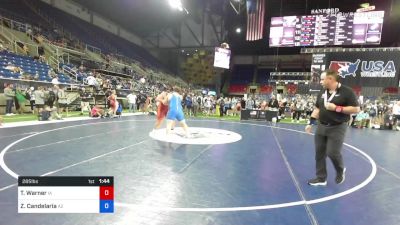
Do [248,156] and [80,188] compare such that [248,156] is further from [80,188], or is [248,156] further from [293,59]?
[293,59]

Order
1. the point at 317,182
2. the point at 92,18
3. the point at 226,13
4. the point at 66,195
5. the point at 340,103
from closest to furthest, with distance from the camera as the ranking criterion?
the point at 66,195 → the point at 340,103 → the point at 317,182 → the point at 92,18 → the point at 226,13

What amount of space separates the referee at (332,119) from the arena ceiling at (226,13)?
23394 millimetres

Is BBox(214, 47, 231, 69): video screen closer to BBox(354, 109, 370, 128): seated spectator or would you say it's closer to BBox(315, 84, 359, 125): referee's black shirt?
BBox(354, 109, 370, 128): seated spectator

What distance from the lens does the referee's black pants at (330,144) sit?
3.77m

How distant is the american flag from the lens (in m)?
20.2

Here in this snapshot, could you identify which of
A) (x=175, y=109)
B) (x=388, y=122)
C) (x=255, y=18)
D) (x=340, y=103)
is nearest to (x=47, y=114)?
(x=175, y=109)

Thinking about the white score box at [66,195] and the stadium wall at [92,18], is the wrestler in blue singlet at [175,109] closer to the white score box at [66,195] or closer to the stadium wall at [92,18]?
the white score box at [66,195]

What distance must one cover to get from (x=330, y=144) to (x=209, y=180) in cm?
186

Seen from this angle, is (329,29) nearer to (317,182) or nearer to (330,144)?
(330,144)

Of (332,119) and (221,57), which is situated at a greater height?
(221,57)

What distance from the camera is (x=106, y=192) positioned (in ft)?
5.44

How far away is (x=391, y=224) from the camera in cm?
276

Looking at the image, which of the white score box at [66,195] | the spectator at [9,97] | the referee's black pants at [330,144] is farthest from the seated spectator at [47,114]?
the referee's black pants at [330,144]

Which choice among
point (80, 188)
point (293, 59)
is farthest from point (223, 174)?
point (293, 59)
